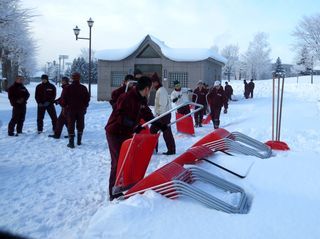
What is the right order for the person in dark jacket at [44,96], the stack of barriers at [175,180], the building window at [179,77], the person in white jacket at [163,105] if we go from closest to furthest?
→ the stack of barriers at [175,180], the person in white jacket at [163,105], the person in dark jacket at [44,96], the building window at [179,77]

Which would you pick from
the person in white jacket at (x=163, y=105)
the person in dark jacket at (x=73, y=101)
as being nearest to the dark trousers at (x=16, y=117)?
the person in dark jacket at (x=73, y=101)

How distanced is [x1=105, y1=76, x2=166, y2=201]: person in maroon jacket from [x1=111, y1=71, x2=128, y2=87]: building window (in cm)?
2046

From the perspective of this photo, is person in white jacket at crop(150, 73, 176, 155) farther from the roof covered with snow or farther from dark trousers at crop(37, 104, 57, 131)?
the roof covered with snow

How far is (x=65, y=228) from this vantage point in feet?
13.7

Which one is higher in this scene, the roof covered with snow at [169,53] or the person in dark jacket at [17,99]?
the roof covered with snow at [169,53]

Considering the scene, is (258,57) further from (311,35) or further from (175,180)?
(175,180)

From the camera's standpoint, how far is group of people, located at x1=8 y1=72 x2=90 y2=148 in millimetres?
8719

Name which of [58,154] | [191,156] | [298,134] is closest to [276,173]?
[191,156]

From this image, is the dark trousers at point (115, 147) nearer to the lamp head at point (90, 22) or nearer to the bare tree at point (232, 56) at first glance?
the lamp head at point (90, 22)

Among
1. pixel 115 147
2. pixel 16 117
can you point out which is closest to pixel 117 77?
pixel 16 117

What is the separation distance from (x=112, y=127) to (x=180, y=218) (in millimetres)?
1795

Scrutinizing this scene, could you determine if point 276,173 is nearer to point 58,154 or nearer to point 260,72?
point 58,154

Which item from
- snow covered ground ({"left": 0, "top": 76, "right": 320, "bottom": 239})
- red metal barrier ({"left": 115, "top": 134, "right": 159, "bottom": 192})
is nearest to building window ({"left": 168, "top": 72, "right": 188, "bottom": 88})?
snow covered ground ({"left": 0, "top": 76, "right": 320, "bottom": 239})

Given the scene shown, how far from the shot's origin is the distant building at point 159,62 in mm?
24047
